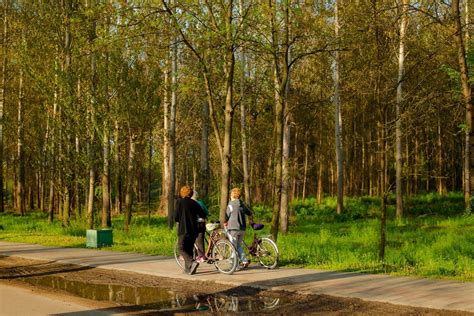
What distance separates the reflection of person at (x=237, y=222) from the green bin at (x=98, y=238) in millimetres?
7331

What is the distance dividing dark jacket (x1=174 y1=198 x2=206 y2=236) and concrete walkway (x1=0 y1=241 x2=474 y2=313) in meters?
0.93

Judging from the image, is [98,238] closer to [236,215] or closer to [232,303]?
[236,215]

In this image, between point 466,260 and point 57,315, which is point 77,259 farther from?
point 466,260

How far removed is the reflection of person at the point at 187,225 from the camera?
12961 millimetres

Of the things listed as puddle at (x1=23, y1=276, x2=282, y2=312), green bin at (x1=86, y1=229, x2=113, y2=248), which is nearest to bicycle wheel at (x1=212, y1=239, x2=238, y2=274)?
puddle at (x1=23, y1=276, x2=282, y2=312)

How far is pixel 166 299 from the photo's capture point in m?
10.2

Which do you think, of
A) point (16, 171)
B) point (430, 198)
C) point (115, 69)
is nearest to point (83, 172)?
point (115, 69)

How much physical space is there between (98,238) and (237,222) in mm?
7570

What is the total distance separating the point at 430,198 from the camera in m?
36.8

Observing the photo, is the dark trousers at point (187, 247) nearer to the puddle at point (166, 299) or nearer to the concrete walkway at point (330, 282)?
the concrete walkway at point (330, 282)

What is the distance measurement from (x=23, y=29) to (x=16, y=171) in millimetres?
15998

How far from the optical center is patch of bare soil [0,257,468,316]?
9.02 meters

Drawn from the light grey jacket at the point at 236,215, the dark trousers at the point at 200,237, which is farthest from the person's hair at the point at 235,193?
the dark trousers at the point at 200,237

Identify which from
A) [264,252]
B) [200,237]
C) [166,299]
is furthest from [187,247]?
[166,299]
